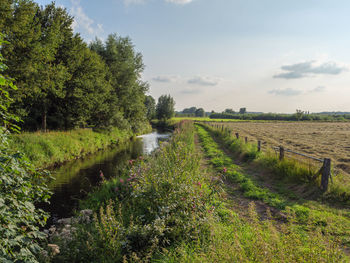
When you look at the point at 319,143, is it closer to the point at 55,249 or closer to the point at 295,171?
the point at 295,171

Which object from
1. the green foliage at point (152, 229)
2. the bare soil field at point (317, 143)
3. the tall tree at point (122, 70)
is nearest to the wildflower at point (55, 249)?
the green foliage at point (152, 229)

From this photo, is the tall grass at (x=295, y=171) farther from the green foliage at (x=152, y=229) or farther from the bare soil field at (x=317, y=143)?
the green foliage at (x=152, y=229)

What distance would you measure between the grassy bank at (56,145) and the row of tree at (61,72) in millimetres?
2068

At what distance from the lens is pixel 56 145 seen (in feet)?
52.4

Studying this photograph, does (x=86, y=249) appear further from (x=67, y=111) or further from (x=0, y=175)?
(x=67, y=111)

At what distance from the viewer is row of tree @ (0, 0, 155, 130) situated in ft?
45.4

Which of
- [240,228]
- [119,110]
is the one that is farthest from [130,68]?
[240,228]

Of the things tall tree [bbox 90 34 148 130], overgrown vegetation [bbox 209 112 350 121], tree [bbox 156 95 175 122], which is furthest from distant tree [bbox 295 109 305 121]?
tall tree [bbox 90 34 148 130]

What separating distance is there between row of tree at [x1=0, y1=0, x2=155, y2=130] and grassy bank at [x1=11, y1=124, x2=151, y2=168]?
6.78 feet

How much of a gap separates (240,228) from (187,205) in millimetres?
1364

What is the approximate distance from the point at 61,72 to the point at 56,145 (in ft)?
19.8

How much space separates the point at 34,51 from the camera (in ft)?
47.6

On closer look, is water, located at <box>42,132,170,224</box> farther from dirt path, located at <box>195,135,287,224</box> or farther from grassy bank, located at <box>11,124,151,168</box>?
dirt path, located at <box>195,135,287,224</box>

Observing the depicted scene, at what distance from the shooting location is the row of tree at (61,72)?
13836 millimetres
